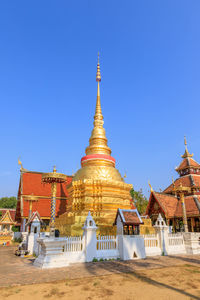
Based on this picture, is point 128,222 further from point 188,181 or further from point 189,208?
point 188,181

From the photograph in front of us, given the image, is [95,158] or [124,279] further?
[95,158]

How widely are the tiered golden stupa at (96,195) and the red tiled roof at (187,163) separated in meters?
12.6

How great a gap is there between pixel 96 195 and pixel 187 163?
55.2 ft

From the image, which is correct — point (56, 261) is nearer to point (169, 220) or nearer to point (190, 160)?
point (169, 220)

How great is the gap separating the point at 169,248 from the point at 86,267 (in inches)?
258

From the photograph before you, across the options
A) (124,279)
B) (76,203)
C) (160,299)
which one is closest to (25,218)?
(76,203)

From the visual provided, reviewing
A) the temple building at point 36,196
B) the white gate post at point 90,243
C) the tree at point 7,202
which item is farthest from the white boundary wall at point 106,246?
the tree at point 7,202

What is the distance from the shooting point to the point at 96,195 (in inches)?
700

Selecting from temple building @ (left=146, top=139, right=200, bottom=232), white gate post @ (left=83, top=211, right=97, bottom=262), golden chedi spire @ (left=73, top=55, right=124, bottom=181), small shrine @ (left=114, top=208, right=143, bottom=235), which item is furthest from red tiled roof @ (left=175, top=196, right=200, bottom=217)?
white gate post @ (left=83, top=211, right=97, bottom=262)

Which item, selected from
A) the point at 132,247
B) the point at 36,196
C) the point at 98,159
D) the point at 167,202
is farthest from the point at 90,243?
the point at 167,202

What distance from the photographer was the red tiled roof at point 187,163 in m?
29.2

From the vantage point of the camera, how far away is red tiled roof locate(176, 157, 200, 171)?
2916 cm

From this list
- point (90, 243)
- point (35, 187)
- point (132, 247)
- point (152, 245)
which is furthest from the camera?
point (35, 187)

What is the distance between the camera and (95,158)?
2105 cm
